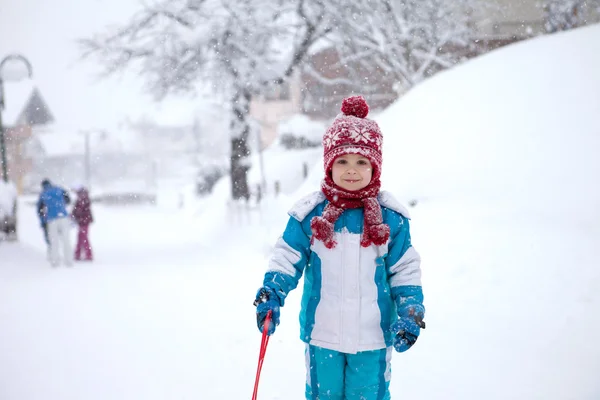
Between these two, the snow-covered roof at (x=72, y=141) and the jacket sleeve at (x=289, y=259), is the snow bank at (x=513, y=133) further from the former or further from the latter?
the snow-covered roof at (x=72, y=141)

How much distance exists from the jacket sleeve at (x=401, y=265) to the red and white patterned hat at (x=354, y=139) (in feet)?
0.93

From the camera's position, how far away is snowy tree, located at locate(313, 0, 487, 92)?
54.5ft

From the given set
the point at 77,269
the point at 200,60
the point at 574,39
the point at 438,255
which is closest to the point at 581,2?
the point at 574,39

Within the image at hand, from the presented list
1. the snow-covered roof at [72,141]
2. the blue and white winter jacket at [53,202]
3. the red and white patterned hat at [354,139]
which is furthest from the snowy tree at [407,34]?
the snow-covered roof at [72,141]

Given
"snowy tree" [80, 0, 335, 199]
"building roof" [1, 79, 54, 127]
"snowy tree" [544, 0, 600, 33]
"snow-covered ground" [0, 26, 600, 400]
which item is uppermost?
"building roof" [1, 79, 54, 127]

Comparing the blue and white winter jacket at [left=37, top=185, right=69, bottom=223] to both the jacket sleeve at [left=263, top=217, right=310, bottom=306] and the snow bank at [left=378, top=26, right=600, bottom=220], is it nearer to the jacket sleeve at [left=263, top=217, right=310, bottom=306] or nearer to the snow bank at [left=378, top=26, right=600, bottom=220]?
the snow bank at [left=378, top=26, right=600, bottom=220]

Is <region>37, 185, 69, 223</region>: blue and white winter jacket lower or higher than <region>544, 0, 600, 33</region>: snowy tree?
lower

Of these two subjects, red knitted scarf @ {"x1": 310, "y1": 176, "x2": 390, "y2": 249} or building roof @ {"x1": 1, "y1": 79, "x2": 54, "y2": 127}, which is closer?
red knitted scarf @ {"x1": 310, "y1": 176, "x2": 390, "y2": 249}

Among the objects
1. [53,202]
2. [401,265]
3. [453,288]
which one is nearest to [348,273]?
[401,265]

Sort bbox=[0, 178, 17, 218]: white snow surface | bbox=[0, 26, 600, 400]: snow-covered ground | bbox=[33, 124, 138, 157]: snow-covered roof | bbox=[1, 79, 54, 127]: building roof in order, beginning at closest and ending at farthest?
bbox=[0, 26, 600, 400]: snow-covered ground → bbox=[0, 178, 17, 218]: white snow surface → bbox=[1, 79, 54, 127]: building roof → bbox=[33, 124, 138, 157]: snow-covered roof

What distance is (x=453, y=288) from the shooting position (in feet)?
17.0

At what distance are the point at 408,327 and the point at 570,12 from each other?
19116 mm

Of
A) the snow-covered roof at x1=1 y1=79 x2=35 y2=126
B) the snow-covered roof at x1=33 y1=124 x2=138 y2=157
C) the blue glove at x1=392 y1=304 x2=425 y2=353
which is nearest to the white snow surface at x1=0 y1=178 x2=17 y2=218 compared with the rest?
the blue glove at x1=392 y1=304 x2=425 y2=353

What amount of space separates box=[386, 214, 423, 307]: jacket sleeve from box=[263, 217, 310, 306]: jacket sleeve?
0.40 meters
